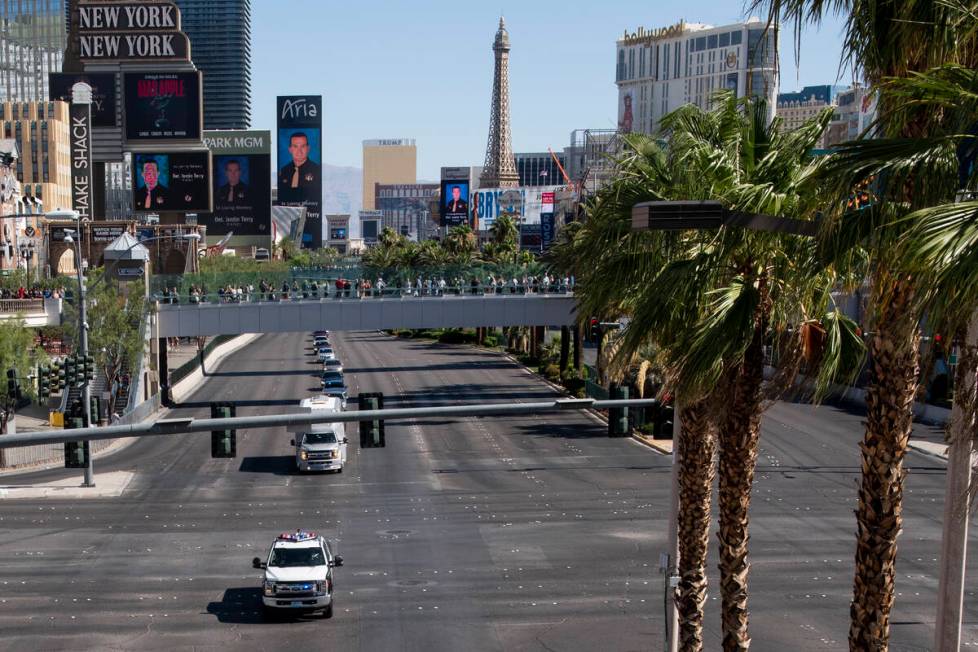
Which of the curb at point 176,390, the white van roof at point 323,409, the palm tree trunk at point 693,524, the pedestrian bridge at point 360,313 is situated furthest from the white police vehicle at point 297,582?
the pedestrian bridge at point 360,313

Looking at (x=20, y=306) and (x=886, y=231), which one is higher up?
(x=886, y=231)

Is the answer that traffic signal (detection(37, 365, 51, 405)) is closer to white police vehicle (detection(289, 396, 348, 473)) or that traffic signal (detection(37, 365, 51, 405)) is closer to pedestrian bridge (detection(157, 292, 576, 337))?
white police vehicle (detection(289, 396, 348, 473))

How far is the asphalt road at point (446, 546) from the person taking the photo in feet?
80.7

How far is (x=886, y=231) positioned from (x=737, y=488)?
6445 millimetres

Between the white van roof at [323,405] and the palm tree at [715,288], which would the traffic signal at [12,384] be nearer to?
the white van roof at [323,405]

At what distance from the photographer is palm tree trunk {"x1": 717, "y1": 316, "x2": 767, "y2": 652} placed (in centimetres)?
1356

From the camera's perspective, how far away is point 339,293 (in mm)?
61719

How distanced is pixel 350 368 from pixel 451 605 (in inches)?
2304

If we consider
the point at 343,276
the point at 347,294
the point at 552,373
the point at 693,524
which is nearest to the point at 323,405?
the point at 347,294

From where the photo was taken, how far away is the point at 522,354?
8975cm

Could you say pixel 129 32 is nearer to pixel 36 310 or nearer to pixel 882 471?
Result: pixel 36 310

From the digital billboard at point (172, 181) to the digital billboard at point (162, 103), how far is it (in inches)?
131

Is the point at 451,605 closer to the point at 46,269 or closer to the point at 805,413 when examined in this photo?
the point at 805,413

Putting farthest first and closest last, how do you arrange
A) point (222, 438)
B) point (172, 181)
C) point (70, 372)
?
point (172, 181)
point (70, 372)
point (222, 438)
